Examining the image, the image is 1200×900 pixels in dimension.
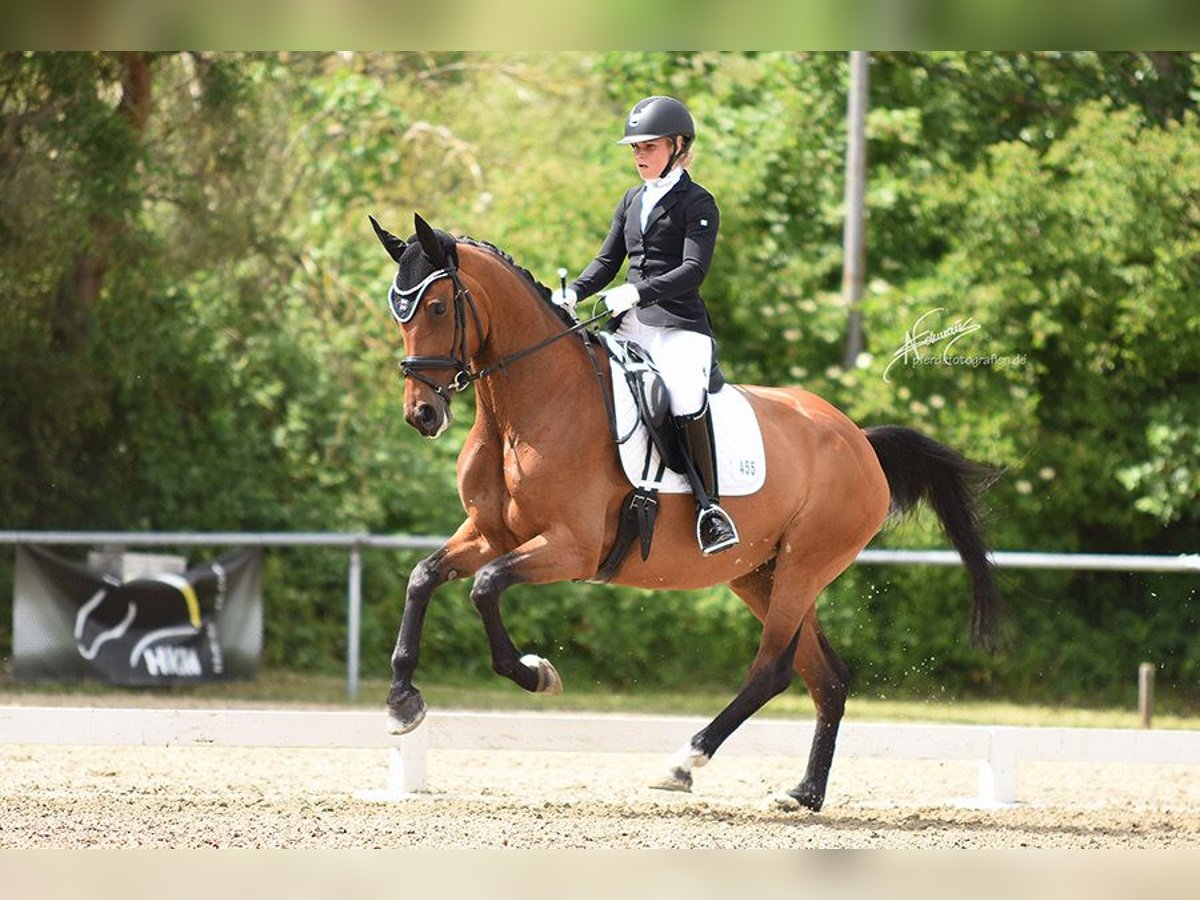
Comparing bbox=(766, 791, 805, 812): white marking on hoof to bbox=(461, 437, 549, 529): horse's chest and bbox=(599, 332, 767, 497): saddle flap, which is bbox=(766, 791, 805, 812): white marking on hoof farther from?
bbox=(461, 437, 549, 529): horse's chest

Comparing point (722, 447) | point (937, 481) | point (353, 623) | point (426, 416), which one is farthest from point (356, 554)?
point (426, 416)

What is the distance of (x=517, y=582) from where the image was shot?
588 centimetres

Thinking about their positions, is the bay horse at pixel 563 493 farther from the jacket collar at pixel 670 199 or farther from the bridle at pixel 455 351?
the jacket collar at pixel 670 199

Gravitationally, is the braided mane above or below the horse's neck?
above

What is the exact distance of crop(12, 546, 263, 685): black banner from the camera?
10.7m

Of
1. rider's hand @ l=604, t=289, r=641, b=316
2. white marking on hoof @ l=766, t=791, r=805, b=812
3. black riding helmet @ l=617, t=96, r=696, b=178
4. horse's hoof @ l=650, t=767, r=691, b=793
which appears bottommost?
white marking on hoof @ l=766, t=791, r=805, b=812

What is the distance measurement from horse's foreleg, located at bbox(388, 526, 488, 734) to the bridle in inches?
24.2

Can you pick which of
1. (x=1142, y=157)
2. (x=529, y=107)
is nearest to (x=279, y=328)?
(x=1142, y=157)

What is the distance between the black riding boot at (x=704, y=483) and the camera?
635 cm

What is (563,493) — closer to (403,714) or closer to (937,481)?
(403,714)

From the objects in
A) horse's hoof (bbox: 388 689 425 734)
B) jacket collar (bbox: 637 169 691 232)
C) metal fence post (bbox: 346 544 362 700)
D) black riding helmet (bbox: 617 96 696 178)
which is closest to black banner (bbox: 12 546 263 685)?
metal fence post (bbox: 346 544 362 700)

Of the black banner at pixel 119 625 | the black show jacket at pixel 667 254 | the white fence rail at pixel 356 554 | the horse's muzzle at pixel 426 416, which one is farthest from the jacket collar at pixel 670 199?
the black banner at pixel 119 625

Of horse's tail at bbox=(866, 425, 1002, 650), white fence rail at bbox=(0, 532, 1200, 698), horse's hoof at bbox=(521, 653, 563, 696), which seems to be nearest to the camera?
horse's hoof at bbox=(521, 653, 563, 696)

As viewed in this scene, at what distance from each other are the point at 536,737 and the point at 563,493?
1322 mm
